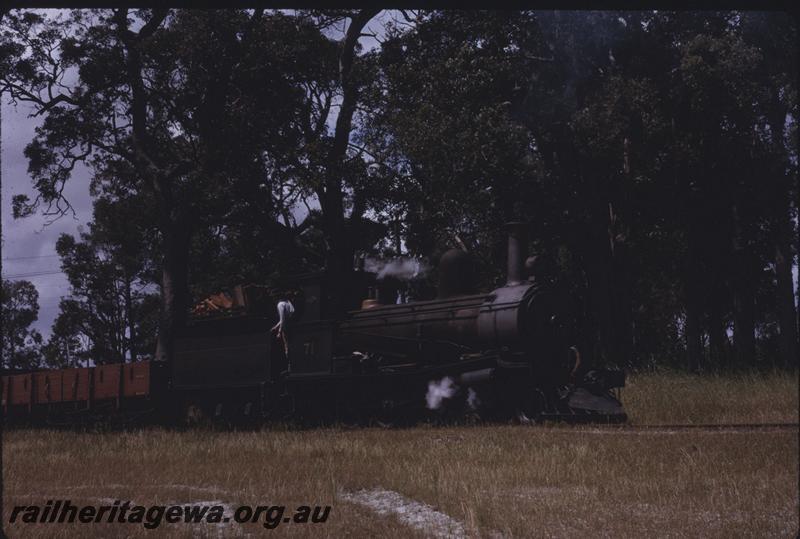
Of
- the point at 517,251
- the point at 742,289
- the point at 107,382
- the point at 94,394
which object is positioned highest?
the point at 517,251

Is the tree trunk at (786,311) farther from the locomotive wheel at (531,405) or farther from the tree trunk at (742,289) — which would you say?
the locomotive wheel at (531,405)

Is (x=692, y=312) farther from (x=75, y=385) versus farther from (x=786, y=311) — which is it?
(x=75, y=385)

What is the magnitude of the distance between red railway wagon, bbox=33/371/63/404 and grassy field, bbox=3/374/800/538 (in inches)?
260

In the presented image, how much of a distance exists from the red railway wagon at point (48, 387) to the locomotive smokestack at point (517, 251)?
37.8ft

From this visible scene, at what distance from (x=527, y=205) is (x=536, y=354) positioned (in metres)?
11.4

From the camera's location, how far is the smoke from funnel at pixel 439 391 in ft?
47.3

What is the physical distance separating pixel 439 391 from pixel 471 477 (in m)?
6.89

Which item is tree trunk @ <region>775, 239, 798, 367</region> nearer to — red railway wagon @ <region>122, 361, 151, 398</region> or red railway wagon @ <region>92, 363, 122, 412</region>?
red railway wagon @ <region>122, 361, 151, 398</region>

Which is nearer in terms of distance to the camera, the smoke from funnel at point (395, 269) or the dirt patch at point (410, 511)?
the dirt patch at point (410, 511)

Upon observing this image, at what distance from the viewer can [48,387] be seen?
1995cm

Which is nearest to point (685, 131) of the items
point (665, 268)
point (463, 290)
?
point (665, 268)

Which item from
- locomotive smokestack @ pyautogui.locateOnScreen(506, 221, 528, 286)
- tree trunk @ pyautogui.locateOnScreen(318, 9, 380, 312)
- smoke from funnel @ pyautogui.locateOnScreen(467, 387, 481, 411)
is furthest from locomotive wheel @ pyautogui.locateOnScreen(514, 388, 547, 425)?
tree trunk @ pyautogui.locateOnScreen(318, 9, 380, 312)

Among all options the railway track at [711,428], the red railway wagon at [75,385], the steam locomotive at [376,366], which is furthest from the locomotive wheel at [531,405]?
the red railway wagon at [75,385]

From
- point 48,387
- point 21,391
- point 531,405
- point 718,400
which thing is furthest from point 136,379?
point 718,400
